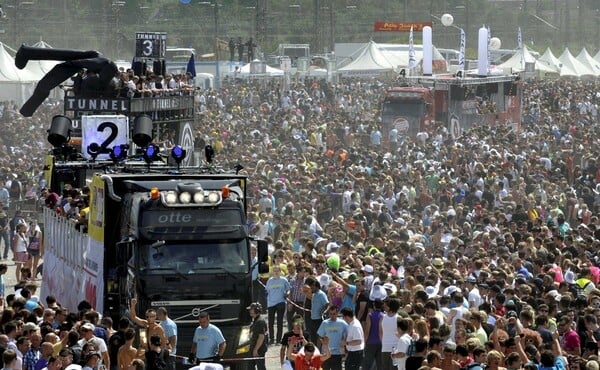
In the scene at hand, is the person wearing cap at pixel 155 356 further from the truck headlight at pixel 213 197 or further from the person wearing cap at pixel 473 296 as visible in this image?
the person wearing cap at pixel 473 296

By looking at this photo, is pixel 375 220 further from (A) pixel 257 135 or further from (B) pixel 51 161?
(A) pixel 257 135

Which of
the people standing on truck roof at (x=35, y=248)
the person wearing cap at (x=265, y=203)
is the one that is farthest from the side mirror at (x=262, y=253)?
the person wearing cap at (x=265, y=203)

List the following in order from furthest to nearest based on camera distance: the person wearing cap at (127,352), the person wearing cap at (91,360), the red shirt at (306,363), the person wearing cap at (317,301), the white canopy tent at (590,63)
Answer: the white canopy tent at (590,63)
the person wearing cap at (317,301)
the person wearing cap at (127,352)
the red shirt at (306,363)
the person wearing cap at (91,360)

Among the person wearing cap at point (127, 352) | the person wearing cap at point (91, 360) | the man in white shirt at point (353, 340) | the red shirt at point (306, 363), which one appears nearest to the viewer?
the person wearing cap at point (91, 360)

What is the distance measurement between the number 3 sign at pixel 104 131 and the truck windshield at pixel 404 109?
20401mm

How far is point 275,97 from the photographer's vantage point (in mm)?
57938

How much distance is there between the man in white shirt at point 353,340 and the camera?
1644 centimetres

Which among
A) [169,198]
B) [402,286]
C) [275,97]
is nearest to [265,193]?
[402,286]

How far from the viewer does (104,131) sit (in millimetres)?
25031

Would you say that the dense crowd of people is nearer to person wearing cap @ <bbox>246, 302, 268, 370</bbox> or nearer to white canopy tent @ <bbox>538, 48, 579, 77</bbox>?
person wearing cap @ <bbox>246, 302, 268, 370</bbox>

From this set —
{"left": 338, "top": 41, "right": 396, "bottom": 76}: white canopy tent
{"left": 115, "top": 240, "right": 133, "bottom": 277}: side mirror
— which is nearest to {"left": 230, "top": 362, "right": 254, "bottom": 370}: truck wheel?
{"left": 115, "top": 240, "right": 133, "bottom": 277}: side mirror

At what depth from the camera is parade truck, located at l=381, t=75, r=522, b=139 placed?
148ft

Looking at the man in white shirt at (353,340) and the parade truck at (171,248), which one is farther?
the man in white shirt at (353,340)

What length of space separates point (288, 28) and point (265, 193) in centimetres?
6400
